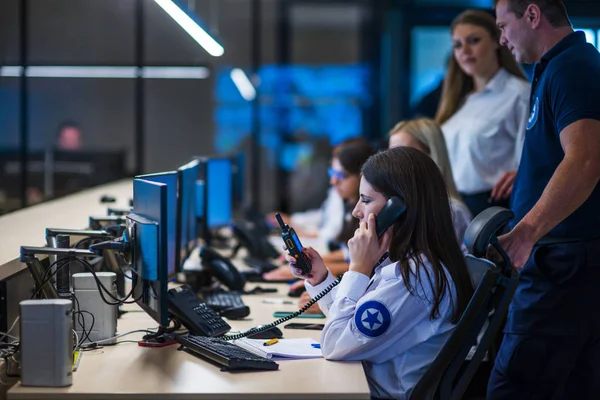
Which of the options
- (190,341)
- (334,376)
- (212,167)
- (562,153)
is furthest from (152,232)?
(212,167)

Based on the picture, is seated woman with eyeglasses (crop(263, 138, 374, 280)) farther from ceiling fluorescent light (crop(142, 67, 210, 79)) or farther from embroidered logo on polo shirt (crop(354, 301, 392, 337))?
ceiling fluorescent light (crop(142, 67, 210, 79))

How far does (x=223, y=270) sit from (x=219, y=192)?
4.68 ft

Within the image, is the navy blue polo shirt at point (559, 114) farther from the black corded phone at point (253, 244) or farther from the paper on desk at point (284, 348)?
the black corded phone at point (253, 244)

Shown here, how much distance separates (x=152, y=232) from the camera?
2.04 m

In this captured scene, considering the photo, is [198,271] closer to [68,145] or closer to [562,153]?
[562,153]

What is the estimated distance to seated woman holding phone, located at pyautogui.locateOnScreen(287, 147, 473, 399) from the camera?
2.04m

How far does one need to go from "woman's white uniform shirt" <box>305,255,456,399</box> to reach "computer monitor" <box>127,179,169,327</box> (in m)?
0.42

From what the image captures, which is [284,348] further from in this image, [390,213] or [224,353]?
[390,213]

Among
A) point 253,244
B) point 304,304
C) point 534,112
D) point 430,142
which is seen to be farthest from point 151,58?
point 534,112

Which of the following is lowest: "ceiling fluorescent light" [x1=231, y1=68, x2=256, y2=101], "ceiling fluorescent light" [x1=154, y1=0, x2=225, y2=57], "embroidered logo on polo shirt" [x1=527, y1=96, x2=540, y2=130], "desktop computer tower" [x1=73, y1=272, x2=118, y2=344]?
"desktop computer tower" [x1=73, y1=272, x2=118, y2=344]

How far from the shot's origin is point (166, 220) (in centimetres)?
206

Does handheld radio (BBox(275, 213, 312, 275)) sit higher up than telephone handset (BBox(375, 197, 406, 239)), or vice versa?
telephone handset (BBox(375, 197, 406, 239))

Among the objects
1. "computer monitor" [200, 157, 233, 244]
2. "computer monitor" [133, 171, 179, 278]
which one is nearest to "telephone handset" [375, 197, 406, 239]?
"computer monitor" [133, 171, 179, 278]

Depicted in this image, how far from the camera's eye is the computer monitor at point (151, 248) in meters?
2.02
